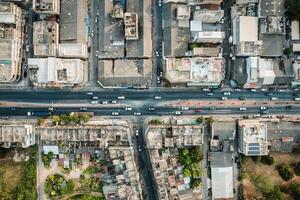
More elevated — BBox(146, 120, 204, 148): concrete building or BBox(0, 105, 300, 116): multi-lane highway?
BBox(0, 105, 300, 116): multi-lane highway

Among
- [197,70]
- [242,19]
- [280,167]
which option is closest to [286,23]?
[242,19]

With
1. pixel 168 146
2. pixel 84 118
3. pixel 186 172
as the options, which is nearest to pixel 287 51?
pixel 168 146

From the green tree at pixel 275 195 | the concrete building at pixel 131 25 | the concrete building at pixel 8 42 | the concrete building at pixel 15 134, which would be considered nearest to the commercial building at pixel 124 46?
the concrete building at pixel 131 25

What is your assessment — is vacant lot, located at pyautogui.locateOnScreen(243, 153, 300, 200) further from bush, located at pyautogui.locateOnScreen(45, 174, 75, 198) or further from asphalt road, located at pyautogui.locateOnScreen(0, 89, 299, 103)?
bush, located at pyautogui.locateOnScreen(45, 174, 75, 198)

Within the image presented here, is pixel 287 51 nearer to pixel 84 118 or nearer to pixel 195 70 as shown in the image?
pixel 195 70

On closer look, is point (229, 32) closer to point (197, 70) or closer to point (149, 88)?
point (197, 70)

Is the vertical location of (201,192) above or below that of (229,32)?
below

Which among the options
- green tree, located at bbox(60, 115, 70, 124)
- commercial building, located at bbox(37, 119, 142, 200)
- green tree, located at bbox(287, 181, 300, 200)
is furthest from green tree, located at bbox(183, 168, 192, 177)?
green tree, located at bbox(60, 115, 70, 124)
